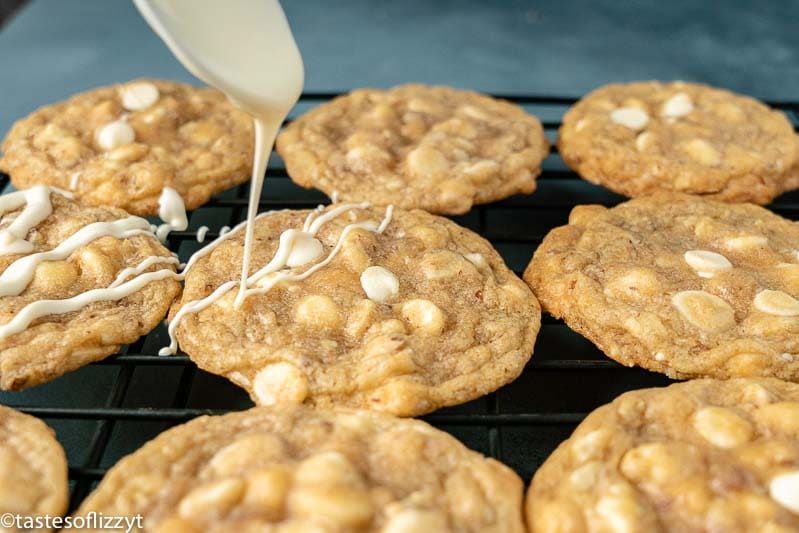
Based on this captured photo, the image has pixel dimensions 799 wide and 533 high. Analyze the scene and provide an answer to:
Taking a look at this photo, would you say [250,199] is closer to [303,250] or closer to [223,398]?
[303,250]

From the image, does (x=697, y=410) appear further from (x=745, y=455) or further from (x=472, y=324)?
(x=472, y=324)

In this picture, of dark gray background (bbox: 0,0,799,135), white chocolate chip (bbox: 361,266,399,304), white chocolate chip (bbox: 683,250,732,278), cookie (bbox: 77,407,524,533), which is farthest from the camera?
dark gray background (bbox: 0,0,799,135)

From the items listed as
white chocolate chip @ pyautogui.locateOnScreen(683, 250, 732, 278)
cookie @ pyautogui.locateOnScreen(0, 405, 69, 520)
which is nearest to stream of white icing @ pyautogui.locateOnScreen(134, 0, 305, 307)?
cookie @ pyautogui.locateOnScreen(0, 405, 69, 520)

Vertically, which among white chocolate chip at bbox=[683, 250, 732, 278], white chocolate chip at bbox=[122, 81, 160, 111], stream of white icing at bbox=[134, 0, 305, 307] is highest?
stream of white icing at bbox=[134, 0, 305, 307]

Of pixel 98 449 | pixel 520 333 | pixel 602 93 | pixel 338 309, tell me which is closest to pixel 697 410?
pixel 520 333

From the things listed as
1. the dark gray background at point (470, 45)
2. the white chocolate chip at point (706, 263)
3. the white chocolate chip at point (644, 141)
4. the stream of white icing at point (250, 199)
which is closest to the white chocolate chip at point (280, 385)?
the stream of white icing at point (250, 199)

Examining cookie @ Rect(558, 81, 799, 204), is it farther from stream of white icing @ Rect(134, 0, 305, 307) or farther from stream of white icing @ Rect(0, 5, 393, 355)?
stream of white icing @ Rect(134, 0, 305, 307)

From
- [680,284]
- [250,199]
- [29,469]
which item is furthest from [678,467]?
[29,469]

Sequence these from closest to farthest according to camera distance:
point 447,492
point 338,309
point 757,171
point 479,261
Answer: point 447,492
point 338,309
point 479,261
point 757,171
